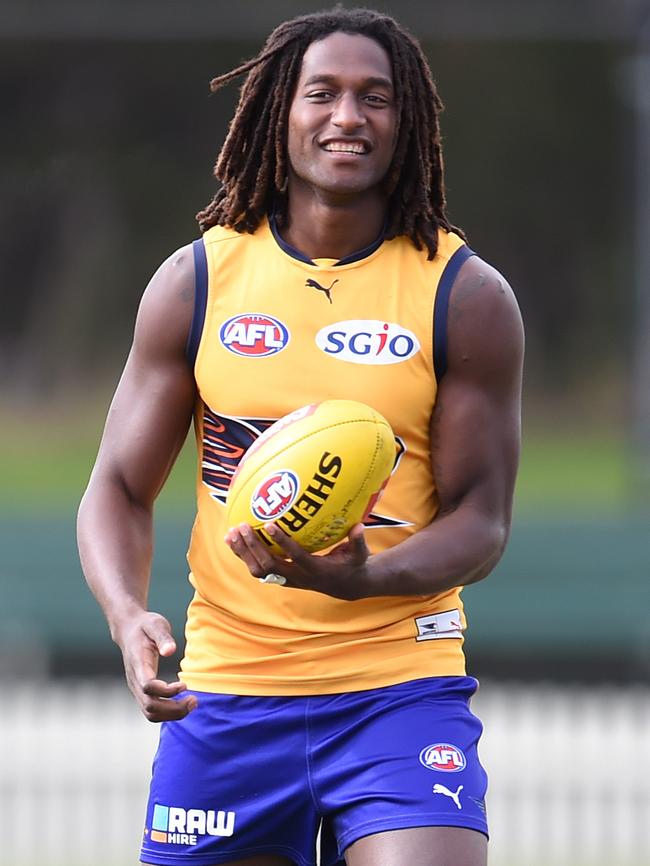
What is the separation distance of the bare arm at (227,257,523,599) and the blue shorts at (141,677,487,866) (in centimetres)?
28

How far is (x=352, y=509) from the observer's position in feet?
12.6

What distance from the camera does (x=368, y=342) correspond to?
4.10 meters

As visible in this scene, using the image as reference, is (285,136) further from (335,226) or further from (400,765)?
(400,765)

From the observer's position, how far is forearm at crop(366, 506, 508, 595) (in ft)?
13.0

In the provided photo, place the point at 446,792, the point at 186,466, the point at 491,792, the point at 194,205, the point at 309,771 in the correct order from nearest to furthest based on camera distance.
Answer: the point at 446,792
the point at 309,771
the point at 491,792
the point at 186,466
the point at 194,205

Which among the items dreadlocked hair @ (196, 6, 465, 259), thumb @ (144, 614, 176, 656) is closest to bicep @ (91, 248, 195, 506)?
dreadlocked hair @ (196, 6, 465, 259)

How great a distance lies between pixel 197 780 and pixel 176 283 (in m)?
1.16

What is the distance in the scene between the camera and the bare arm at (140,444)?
421 cm

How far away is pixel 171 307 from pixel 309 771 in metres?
1.12

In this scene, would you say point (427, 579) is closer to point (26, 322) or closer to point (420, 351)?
point (420, 351)

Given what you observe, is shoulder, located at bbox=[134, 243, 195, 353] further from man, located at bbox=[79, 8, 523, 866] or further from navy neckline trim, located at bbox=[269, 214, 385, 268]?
navy neckline trim, located at bbox=[269, 214, 385, 268]

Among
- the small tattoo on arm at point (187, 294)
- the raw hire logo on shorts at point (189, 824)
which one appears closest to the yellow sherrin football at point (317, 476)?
the small tattoo on arm at point (187, 294)

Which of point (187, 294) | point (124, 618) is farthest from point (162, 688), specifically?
point (187, 294)

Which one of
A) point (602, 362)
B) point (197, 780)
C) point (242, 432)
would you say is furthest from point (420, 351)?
point (602, 362)
